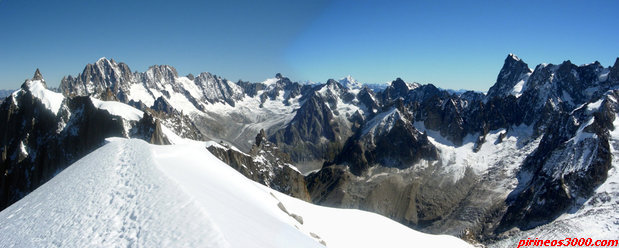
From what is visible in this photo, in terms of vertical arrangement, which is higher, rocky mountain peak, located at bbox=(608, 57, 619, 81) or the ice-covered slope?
rocky mountain peak, located at bbox=(608, 57, 619, 81)

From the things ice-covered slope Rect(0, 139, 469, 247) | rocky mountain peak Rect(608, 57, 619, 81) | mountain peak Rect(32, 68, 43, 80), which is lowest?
ice-covered slope Rect(0, 139, 469, 247)

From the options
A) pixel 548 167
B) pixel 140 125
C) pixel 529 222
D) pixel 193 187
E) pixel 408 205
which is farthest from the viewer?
pixel 408 205

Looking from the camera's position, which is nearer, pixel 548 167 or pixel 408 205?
pixel 548 167

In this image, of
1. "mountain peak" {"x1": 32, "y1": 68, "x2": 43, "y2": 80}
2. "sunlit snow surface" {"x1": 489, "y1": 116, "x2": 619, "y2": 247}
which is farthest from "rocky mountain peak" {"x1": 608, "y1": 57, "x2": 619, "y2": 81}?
"mountain peak" {"x1": 32, "y1": 68, "x2": 43, "y2": 80}

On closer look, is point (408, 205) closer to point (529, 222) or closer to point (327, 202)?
point (327, 202)

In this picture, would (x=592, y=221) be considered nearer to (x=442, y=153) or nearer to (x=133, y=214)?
(x=442, y=153)

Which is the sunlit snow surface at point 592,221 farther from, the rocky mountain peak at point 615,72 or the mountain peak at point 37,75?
the mountain peak at point 37,75

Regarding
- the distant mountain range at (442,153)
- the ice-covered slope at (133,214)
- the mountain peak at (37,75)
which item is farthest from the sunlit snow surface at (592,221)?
the mountain peak at (37,75)

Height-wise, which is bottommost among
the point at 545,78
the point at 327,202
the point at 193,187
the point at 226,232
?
the point at 327,202

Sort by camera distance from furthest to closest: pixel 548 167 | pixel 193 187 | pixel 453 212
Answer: pixel 453 212 < pixel 548 167 < pixel 193 187

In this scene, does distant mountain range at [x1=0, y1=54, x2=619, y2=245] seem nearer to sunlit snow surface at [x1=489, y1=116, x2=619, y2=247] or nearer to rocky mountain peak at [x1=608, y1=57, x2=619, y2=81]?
sunlit snow surface at [x1=489, y1=116, x2=619, y2=247]

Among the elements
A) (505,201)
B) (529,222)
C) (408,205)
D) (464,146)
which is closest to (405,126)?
(464,146)
